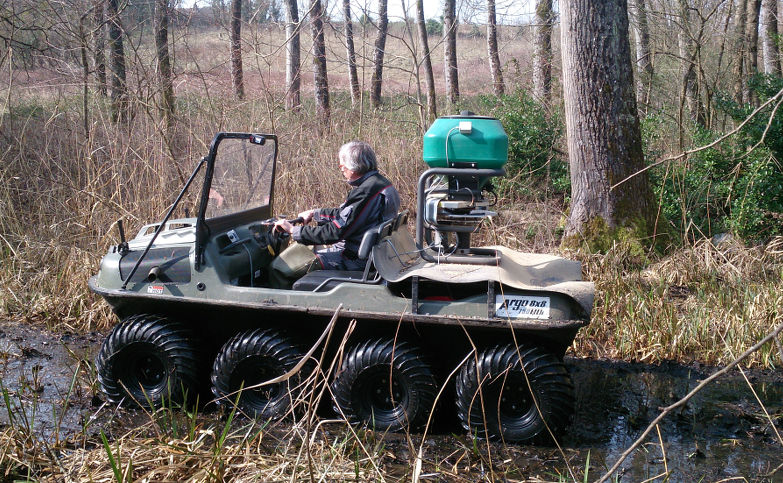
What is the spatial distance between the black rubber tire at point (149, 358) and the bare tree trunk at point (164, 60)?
11.5 ft

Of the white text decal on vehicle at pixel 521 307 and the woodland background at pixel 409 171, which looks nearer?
the white text decal on vehicle at pixel 521 307

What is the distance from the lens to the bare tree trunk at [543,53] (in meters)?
11.8

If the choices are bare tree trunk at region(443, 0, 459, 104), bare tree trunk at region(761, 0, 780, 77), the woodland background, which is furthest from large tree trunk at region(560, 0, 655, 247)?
bare tree trunk at region(443, 0, 459, 104)

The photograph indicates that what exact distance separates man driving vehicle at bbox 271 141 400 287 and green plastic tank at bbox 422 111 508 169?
0.46 m

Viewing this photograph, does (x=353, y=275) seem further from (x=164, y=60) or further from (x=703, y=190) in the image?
(x=703, y=190)

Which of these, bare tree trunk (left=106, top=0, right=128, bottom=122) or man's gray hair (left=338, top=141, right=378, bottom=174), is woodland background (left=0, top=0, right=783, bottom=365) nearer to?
bare tree trunk (left=106, top=0, right=128, bottom=122)

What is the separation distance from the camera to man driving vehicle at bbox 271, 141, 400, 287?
4422mm

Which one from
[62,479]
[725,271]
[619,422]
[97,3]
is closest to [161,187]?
[97,3]

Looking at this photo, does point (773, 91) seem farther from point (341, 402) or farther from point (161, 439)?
point (161, 439)

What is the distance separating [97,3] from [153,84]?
1.22 metres

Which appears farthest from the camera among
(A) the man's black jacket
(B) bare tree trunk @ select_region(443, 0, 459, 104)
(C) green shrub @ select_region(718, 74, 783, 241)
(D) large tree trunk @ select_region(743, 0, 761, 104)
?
(B) bare tree trunk @ select_region(443, 0, 459, 104)

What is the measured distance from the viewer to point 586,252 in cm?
668

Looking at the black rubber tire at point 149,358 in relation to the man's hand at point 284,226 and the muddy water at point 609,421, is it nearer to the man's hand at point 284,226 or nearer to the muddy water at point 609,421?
the muddy water at point 609,421

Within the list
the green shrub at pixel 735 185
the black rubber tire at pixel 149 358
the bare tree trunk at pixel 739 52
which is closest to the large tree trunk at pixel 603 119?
the green shrub at pixel 735 185
